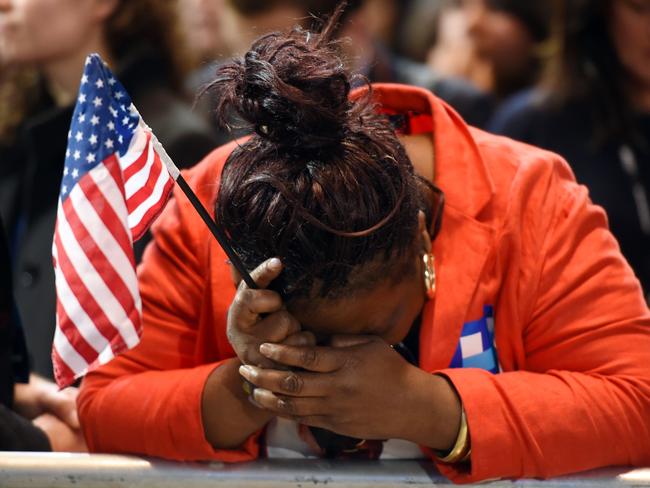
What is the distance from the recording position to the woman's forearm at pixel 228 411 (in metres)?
1.42

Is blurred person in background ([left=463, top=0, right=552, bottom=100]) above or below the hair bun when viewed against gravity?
below

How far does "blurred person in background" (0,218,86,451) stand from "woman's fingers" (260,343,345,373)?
1.52 ft

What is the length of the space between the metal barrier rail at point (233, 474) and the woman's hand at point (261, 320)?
0.46 feet

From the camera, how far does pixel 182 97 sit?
100.0 inches

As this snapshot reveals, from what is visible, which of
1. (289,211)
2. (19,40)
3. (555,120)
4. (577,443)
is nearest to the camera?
(289,211)

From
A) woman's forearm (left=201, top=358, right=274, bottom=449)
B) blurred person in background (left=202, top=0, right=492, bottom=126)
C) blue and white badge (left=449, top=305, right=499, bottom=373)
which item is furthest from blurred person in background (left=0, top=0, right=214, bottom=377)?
blue and white badge (left=449, top=305, right=499, bottom=373)

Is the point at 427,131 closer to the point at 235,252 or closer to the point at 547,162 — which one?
the point at 547,162

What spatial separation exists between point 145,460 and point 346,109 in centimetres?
49

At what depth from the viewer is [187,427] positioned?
1.43m

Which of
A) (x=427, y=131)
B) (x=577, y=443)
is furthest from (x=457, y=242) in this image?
(x=577, y=443)

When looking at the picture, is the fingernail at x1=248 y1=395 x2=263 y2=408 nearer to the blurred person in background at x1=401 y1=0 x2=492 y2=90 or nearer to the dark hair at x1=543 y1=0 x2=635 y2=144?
the dark hair at x1=543 y1=0 x2=635 y2=144

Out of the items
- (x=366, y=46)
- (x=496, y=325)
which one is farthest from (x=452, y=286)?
(x=366, y=46)

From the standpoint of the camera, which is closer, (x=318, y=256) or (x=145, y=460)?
(x=318, y=256)

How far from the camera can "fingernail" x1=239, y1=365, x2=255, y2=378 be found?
1290 millimetres
